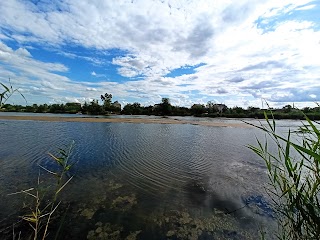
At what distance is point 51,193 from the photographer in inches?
290

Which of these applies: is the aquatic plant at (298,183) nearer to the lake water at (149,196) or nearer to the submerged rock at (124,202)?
the lake water at (149,196)

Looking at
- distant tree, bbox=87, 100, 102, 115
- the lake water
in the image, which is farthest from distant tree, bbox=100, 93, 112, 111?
the lake water

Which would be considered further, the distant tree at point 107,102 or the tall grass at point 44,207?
the distant tree at point 107,102

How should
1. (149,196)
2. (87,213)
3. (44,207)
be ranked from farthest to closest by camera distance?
(149,196) < (44,207) < (87,213)

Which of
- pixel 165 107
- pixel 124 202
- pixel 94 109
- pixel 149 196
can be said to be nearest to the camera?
pixel 124 202

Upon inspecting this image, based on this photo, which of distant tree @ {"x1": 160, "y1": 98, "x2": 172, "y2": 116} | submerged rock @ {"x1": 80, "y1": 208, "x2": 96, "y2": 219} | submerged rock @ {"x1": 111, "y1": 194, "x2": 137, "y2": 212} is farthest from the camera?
distant tree @ {"x1": 160, "y1": 98, "x2": 172, "y2": 116}

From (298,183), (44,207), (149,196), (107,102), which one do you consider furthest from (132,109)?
(298,183)

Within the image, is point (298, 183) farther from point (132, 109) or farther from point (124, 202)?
point (132, 109)

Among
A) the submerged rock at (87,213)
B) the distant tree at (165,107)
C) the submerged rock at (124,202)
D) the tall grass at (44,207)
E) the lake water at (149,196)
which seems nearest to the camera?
the tall grass at (44,207)

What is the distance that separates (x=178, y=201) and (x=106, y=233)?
2835 millimetres

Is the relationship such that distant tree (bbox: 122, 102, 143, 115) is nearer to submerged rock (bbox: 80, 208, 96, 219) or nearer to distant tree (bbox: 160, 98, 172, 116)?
distant tree (bbox: 160, 98, 172, 116)

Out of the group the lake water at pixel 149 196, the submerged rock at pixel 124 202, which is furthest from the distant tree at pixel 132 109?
the submerged rock at pixel 124 202

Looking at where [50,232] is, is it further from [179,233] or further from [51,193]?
[179,233]

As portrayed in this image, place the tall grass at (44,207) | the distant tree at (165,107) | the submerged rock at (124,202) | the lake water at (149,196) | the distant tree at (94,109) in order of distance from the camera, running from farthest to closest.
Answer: the distant tree at (165,107) → the distant tree at (94,109) → the submerged rock at (124,202) → the lake water at (149,196) → the tall grass at (44,207)
